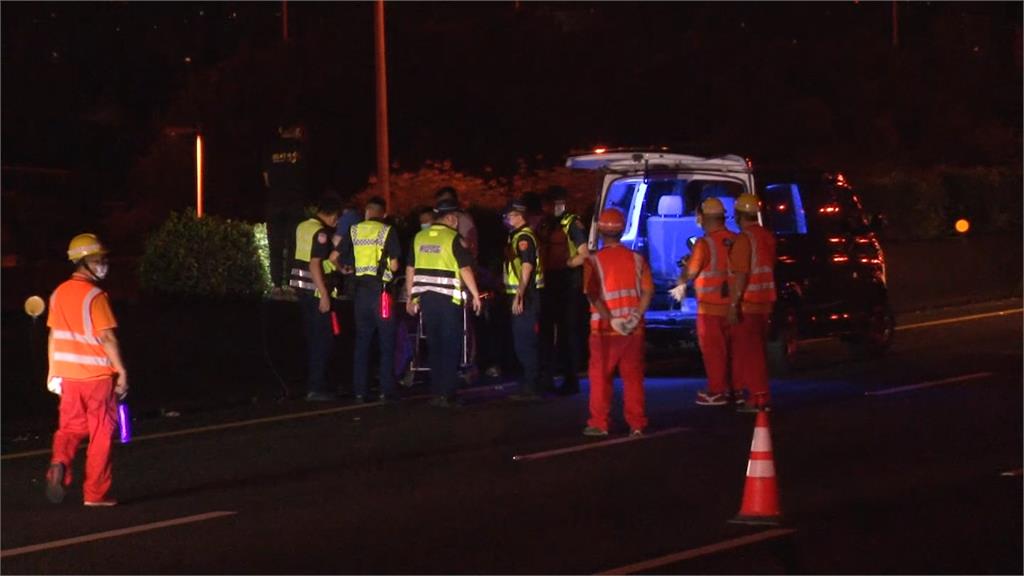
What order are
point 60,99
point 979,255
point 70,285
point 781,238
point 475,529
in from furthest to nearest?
point 60,99
point 979,255
point 781,238
point 70,285
point 475,529

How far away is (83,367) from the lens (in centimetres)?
1073

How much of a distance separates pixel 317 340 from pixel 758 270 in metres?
4.31

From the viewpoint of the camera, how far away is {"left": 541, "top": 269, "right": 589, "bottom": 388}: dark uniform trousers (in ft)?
51.5

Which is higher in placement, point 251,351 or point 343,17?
point 343,17

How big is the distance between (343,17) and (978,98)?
17.5 meters

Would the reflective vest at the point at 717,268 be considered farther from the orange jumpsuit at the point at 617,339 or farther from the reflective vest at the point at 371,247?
the reflective vest at the point at 371,247

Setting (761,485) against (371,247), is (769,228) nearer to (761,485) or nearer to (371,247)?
(371,247)

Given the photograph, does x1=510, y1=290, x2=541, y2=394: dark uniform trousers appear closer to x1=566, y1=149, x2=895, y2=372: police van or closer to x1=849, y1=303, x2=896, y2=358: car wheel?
x1=566, y1=149, x2=895, y2=372: police van

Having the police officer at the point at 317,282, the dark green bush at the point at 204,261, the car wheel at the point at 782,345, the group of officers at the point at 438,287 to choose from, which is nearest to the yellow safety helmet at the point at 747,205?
Result: the group of officers at the point at 438,287

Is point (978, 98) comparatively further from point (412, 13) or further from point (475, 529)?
point (475, 529)

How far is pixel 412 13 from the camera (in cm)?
4069

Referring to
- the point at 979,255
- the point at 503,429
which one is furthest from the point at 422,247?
the point at 979,255

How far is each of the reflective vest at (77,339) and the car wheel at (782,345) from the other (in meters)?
8.00

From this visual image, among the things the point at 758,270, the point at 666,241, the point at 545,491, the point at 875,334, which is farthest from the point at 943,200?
the point at 545,491
